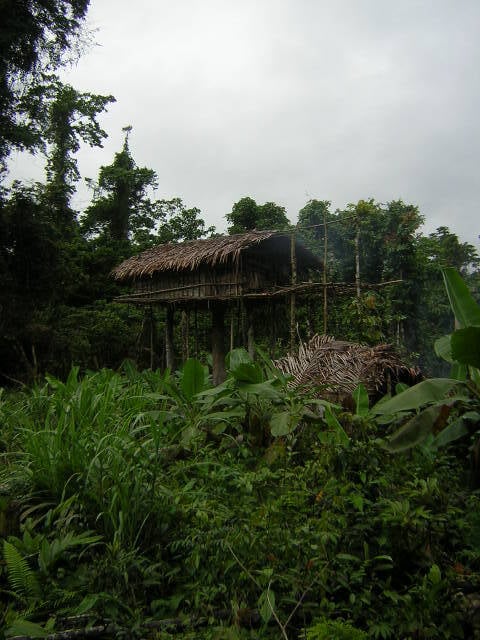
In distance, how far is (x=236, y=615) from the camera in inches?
63.2

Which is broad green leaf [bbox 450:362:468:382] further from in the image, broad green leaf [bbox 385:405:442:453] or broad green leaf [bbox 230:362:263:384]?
broad green leaf [bbox 230:362:263:384]

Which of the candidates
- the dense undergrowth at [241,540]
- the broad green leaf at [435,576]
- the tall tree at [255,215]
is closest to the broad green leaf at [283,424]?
the dense undergrowth at [241,540]

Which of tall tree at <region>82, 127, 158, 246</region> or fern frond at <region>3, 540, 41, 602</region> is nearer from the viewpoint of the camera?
fern frond at <region>3, 540, 41, 602</region>

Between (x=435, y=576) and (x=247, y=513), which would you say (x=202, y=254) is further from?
(x=435, y=576)

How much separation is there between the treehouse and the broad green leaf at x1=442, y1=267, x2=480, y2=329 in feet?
20.4

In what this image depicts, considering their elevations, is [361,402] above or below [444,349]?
below

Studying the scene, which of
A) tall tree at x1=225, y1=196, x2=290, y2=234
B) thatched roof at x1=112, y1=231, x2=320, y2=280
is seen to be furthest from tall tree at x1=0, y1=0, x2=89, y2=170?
tall tree at x1=225, y1=196, x2=290, y2=234

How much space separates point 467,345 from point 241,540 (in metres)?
1.45

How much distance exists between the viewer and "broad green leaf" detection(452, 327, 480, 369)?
234cm

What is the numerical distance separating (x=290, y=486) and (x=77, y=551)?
99 centimetres

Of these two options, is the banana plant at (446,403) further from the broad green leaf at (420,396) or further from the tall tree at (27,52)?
the tall tree at (27,52)

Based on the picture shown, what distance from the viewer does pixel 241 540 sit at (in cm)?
185

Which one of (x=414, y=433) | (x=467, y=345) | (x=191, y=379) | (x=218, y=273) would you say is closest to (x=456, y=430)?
(x=414, y=433)

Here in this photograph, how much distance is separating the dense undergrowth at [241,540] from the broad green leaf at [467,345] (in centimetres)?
51
